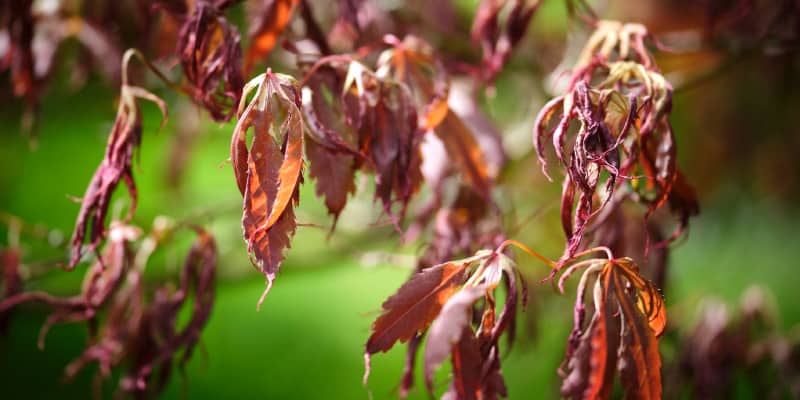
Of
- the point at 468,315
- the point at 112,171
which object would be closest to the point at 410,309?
the point at 468,315

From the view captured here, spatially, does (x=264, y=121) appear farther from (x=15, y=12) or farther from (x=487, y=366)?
(x=15, y=12)

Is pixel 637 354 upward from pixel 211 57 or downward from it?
downward

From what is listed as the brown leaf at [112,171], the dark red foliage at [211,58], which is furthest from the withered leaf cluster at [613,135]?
the brown leaf at [112,171]

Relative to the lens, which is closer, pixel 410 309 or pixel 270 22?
pixel 410 309

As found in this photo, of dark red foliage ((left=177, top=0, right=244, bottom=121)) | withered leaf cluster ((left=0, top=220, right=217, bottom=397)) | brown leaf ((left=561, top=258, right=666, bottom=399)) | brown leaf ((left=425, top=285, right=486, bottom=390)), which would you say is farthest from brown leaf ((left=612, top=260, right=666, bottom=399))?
withered leaf cluster ((left=0, top=220, right=217, bottom=397))

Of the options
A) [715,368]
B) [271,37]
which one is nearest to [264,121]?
[271,37]

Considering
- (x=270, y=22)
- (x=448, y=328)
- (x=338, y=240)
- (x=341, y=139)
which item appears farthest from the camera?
(x=338, y=240)

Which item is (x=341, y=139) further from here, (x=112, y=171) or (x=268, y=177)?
(x=112, y=171)
